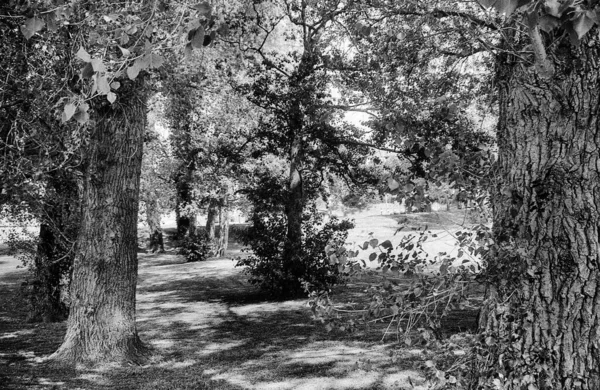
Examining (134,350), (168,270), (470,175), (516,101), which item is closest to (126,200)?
(134,350)

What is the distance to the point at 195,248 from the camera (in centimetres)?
2380

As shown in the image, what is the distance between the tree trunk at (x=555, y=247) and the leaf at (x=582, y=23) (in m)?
1.62

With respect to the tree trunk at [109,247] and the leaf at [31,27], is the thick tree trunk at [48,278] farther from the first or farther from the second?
the leaf at [31,27]

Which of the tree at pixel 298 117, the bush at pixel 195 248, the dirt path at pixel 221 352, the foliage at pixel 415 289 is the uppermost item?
the tree at pixel 298 117

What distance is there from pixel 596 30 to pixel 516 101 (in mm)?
584

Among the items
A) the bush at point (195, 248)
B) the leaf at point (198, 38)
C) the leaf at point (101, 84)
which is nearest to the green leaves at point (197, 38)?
the leaf at point (198, 38)

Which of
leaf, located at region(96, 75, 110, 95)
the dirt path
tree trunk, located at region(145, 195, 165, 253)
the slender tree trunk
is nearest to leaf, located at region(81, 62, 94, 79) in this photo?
leaf, located at region(96, 75, 110, 95)

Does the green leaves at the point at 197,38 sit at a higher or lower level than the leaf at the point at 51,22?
lower

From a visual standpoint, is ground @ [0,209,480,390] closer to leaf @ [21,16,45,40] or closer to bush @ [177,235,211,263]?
leaf @ [21,16,45,40]

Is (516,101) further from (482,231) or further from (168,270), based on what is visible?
(168,270)

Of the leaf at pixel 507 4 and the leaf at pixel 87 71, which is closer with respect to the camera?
the leaf at pixel 507 4

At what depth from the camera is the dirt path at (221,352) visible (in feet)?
21.4

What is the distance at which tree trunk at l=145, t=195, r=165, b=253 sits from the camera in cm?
2522

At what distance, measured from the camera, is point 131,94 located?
24.7 ft
